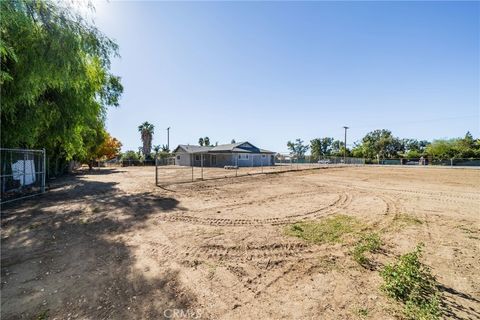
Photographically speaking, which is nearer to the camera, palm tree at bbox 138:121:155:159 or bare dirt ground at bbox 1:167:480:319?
bare dirt ground at bbox 1:167:480:319

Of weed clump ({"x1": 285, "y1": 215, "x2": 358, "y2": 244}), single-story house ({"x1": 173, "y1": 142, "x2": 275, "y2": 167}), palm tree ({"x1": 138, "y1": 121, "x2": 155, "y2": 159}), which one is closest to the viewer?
weed clump ({"x1": 285, "y1": 215, "x2": 358, "y2": 244})

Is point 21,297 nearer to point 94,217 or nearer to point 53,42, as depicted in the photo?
point 94,217

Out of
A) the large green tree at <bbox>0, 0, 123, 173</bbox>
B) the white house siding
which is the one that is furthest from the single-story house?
the large green tree at <bbox>0, 0, 123, 173</bbox>

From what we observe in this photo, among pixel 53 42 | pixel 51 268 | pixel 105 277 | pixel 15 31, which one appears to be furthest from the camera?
pixel 53 42

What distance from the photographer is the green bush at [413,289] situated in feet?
8.31

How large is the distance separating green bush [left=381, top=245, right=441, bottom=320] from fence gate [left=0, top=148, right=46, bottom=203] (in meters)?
12.5

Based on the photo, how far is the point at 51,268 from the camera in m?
3.67

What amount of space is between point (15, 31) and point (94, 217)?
4.98 meters

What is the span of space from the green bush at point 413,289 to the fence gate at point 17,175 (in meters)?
12.5

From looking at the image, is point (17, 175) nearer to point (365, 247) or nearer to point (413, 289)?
point (365, 247)

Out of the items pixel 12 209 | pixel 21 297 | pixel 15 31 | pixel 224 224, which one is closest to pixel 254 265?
pixel 224 224

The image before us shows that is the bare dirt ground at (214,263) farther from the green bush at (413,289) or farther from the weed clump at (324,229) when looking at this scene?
the weed clump at (324,229)

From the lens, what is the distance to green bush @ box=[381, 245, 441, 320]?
99.7 inches

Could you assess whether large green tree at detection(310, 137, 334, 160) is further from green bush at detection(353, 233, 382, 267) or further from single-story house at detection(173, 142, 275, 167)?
green bush at detection(353, 233, 382, 267)
